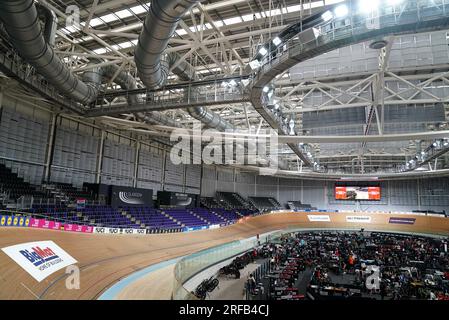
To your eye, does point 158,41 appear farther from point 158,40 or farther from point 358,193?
point 358,193

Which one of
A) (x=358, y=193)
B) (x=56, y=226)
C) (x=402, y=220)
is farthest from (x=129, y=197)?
(x=402, y=220)

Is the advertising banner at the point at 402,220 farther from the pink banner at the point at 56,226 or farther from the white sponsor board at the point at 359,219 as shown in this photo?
the pink banner at the point at 56,226

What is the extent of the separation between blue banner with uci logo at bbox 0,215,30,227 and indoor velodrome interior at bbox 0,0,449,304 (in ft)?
0.16

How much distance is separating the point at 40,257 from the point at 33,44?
7770 mm

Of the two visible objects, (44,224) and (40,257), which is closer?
(40,257)

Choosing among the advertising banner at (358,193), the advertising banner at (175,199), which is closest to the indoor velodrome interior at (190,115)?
the advertising banner at (175,199)

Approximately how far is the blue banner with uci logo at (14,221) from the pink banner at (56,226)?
27 centimetres

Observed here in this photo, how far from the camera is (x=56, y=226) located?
15.9 m

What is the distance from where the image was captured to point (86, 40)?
53.4 feet

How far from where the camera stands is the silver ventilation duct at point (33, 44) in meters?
7.75

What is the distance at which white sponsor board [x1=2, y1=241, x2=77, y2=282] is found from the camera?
10.0m

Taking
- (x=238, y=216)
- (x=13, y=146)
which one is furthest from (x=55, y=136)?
(x=238, y=216)
